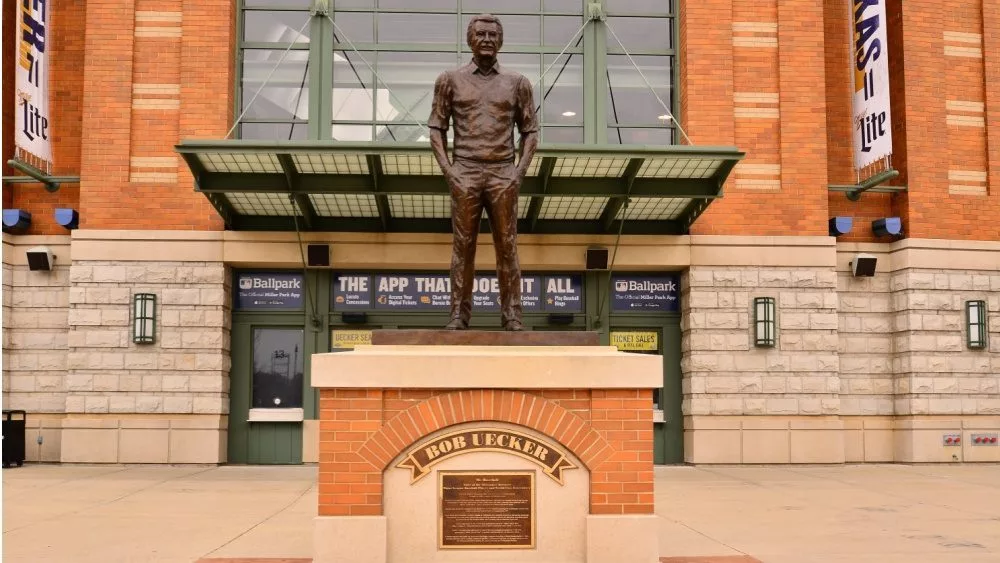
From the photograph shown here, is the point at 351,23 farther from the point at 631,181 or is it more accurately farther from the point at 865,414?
the point at 865,414

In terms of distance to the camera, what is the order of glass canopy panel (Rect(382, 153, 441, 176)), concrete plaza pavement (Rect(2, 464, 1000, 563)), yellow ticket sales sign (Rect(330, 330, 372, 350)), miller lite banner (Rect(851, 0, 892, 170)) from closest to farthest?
concrete plaza pavement (Rect(2, 464, 1000, 563))
glass canopy panel (Rect(382, 153, 441, 176))
miller lite banner (Rect(851, 0, 892, 170))
yellow ticket sales sign (Rect(330, 330, 372, 350))

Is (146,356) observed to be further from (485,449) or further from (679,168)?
(485,449)

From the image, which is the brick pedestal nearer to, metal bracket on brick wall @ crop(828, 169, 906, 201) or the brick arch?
the brick arch

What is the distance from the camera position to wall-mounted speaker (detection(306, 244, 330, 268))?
1747 centimetres

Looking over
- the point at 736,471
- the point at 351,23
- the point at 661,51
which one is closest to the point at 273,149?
the point at 351,23

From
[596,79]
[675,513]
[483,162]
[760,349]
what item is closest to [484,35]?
[483,162]

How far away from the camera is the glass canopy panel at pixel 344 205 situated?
16422mm

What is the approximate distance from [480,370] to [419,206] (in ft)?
30.4

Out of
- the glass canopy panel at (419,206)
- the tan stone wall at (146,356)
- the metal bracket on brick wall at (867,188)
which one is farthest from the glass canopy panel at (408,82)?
the metal bracket on brick wall at (867,188)

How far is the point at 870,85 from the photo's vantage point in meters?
17.8

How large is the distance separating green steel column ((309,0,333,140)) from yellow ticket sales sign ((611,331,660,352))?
253 inches

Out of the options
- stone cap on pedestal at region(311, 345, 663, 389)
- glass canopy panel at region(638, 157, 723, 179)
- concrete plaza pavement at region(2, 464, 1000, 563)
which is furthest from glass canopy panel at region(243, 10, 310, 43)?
stone cap on pedestal at region(311, 345, 663, 389)

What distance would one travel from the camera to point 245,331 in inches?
707

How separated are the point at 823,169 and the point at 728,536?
382 inches
